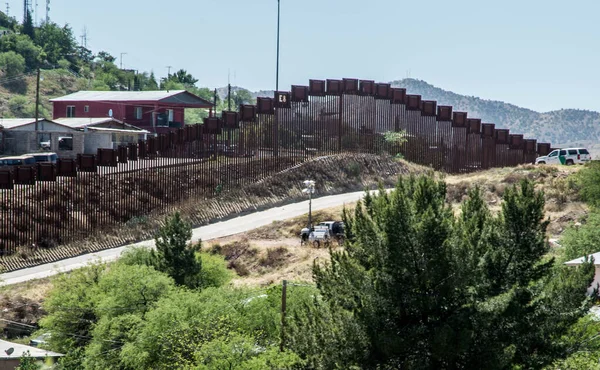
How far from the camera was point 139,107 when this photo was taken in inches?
3334

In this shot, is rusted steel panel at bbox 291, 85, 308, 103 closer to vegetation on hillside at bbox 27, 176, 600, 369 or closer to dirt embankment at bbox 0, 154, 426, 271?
dirt embankment at bbox 0, 154, 426, 271

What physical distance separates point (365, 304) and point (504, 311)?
338 cm

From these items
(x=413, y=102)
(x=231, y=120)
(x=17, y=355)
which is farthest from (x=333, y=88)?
(x=17, y=355)

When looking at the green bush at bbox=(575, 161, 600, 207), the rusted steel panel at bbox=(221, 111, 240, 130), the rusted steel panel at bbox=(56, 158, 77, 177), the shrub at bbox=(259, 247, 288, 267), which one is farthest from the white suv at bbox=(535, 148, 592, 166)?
the rusted steel panel at bbox=(56, 158, 77, 177)

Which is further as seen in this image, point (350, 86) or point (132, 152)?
point (350, 86)

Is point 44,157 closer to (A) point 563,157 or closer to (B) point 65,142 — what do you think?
(B) point 65,142

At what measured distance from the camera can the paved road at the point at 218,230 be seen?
44.7 m

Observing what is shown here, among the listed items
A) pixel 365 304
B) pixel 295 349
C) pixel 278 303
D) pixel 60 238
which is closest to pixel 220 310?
pixel 278 303

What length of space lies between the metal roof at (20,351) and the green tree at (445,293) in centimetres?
1499

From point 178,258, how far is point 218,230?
1178 centimetres

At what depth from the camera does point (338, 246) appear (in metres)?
45.9

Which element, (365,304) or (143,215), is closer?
(365,304)

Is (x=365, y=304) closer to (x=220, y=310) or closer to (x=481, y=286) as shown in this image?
(x=481, y=286)

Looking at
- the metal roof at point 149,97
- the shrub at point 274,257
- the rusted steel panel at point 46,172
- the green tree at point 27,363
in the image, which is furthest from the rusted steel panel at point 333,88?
the green tree at point 27,363
